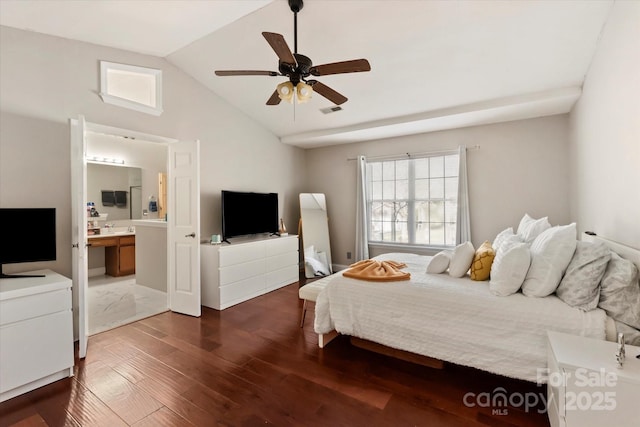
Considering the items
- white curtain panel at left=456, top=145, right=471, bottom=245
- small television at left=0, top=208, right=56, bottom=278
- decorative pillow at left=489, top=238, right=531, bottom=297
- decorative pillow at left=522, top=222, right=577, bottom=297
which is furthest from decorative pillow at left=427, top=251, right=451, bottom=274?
small television at left=0, top=208, right=56, bottom=278

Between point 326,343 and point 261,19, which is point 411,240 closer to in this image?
point 326,343

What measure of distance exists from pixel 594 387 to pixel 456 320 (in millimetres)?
779

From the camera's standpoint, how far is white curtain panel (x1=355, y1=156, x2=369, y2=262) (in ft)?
Result: 16.9

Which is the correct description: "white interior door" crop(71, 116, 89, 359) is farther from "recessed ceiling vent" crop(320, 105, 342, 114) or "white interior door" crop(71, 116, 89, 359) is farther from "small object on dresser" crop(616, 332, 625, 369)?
"small object on dresser" crop(616, 332, 625, 369)

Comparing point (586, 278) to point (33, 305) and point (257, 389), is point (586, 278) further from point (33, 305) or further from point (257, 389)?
point (33, 305)

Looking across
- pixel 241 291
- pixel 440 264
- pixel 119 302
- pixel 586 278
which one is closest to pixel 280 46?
pixel 440 264

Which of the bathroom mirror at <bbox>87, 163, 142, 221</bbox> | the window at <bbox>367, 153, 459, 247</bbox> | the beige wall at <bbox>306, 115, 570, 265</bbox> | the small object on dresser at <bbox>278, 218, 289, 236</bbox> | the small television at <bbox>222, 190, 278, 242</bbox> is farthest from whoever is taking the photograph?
the bathroom mirror at <bbox>87, 163, 142, 221</bbox>

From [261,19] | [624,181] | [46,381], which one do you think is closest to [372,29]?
[261,19]

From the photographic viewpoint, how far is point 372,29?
265 centimetres

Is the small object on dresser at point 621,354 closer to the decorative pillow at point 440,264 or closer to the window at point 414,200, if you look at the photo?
the decorative pillow at point 440,264

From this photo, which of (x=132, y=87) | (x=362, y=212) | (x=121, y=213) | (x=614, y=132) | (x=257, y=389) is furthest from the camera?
(x=121, y=213)

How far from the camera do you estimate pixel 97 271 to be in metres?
5.20

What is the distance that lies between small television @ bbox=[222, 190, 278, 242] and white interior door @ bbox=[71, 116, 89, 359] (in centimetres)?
164

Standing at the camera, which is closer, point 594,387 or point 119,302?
point 594,387
